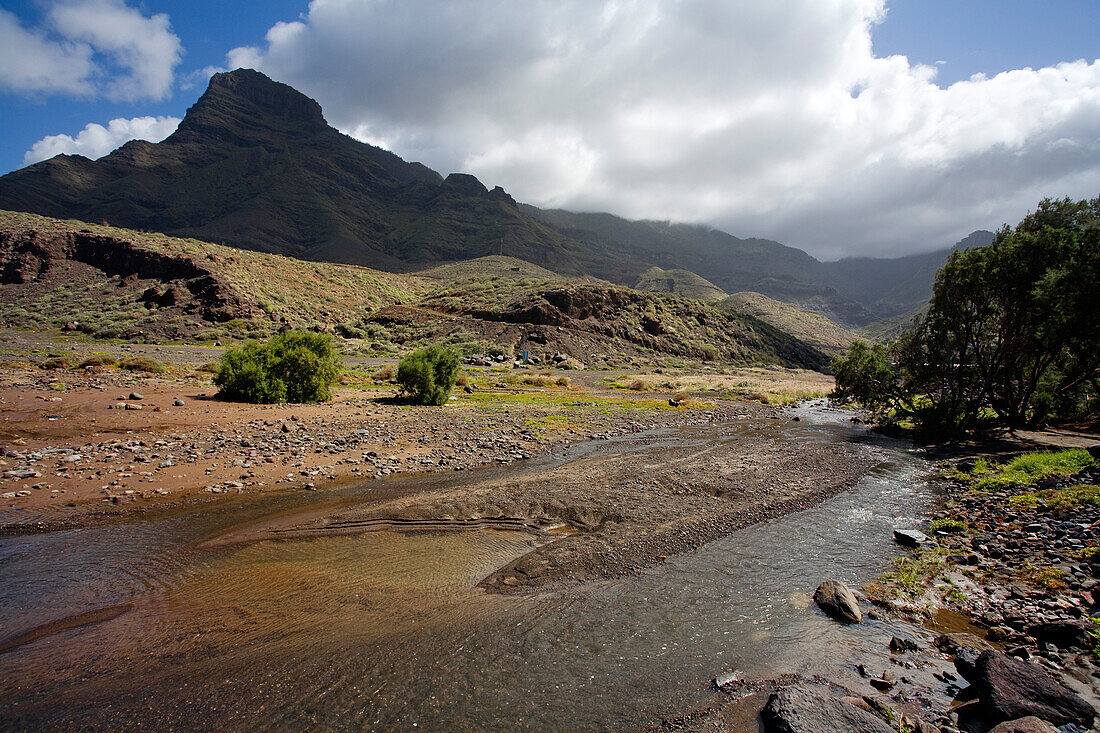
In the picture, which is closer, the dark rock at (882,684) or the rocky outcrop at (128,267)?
the dark rock at (882,684)

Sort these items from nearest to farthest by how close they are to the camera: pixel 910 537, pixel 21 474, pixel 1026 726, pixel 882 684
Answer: pixel 1026 726, pixel 882 684, pixel 910 537, pixel 21 474

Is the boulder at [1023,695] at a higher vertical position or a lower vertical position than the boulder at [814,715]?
higher

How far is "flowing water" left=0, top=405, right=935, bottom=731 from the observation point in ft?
17.0

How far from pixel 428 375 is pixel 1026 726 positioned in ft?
81.5

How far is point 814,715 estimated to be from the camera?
192 inches

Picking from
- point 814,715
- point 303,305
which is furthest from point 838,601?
point 303,305

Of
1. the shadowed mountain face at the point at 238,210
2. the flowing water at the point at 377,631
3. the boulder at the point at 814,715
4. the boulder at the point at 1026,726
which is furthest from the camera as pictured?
the shadowed mountain face at the point at 238,210

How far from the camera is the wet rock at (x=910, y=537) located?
402 inches

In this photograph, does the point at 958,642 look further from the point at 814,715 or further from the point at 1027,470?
the point at 1027,470

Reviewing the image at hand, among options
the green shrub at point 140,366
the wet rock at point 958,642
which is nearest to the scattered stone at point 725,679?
the wet rock at point 958,642

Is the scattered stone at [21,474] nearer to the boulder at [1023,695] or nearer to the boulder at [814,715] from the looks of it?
the boulder at [814,715]

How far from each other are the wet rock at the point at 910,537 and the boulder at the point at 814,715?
698cm

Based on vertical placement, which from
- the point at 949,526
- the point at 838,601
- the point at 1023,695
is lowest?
the point at 949,526

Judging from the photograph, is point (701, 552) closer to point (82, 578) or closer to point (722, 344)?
point (82, 578)
